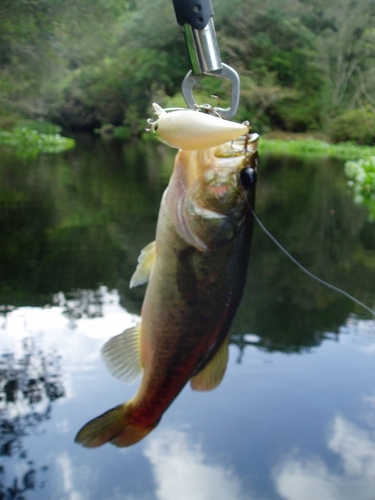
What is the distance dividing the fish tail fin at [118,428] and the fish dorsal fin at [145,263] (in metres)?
0.31

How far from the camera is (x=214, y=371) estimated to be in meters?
1.39

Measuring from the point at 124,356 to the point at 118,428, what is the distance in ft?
0.56

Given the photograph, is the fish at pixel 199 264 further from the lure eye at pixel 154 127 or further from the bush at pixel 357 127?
the bush at pixel 357 127

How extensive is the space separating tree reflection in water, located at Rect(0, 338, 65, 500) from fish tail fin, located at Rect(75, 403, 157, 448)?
1634 millimetres

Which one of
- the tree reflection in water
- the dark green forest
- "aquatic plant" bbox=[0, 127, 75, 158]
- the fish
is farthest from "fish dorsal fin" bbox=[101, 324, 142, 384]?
the dark green forest

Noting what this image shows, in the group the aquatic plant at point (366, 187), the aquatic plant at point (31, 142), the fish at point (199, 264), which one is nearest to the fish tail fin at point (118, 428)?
the fish at point (199, 264)

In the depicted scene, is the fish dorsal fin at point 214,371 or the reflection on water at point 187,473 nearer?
the fish dorsal fin at point 214,371

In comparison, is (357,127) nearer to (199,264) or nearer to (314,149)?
(314,149)

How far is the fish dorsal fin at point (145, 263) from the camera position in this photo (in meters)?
1.45

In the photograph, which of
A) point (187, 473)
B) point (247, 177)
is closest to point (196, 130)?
point (247, 177)

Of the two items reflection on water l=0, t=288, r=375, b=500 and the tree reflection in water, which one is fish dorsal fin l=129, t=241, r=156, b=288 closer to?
reflection on water l=0, t=288, r=375, b=500

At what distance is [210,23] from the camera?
56.4 inches

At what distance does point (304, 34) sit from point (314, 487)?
3599 centimetres

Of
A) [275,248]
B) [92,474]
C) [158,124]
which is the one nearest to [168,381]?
[158,124]
